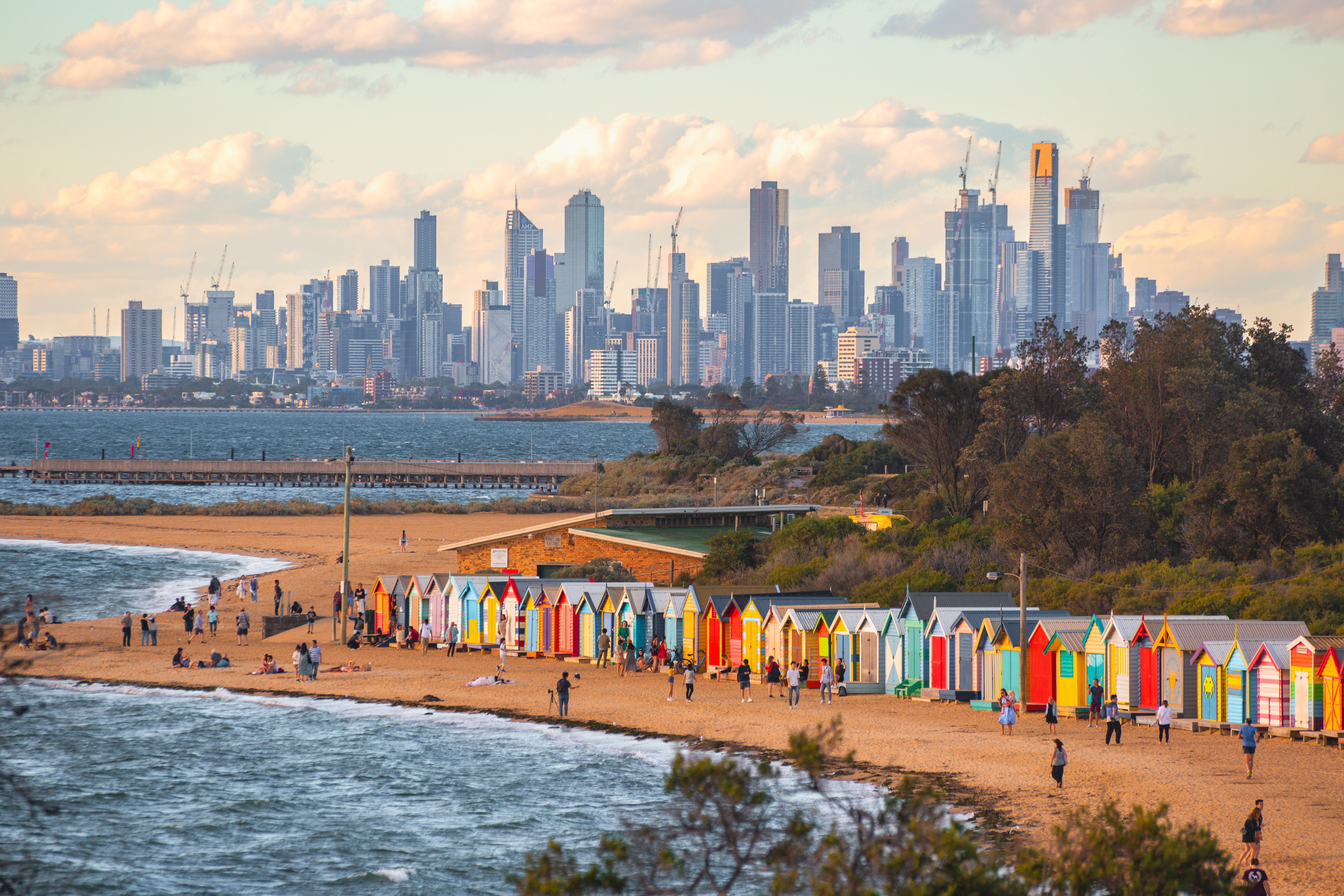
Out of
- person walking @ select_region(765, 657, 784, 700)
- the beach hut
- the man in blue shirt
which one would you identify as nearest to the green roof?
person walking @ select_region(765, 657, 784, 700)

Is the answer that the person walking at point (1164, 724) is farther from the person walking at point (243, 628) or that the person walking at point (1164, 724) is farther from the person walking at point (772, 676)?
the person walking at point (243, 628)

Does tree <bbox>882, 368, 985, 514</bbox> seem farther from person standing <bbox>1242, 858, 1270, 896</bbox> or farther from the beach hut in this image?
person standing <bbox>1242, 858, 1270, 896</bbox>

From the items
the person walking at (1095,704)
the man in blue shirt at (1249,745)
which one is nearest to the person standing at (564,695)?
the person walking at (1095,704)

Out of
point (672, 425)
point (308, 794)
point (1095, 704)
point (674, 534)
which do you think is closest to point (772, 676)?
point (1095, 704)

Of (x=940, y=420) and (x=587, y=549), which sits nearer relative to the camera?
(x=587, y=549)

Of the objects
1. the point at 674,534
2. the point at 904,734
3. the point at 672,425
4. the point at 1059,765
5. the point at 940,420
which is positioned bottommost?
the point at 904,734

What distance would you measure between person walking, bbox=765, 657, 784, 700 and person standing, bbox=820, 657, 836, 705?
4.19ft

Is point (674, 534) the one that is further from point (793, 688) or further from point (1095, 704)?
point (1095, 704)

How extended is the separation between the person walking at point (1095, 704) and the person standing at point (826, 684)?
21.5ft

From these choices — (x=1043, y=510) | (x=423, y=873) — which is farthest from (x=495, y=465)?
(x=423, y=873)

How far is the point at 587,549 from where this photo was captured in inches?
2052

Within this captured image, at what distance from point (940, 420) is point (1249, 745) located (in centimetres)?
3939

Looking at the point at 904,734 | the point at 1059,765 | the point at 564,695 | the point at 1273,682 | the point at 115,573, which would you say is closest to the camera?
the point at 1059,765

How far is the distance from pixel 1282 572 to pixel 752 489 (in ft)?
180
